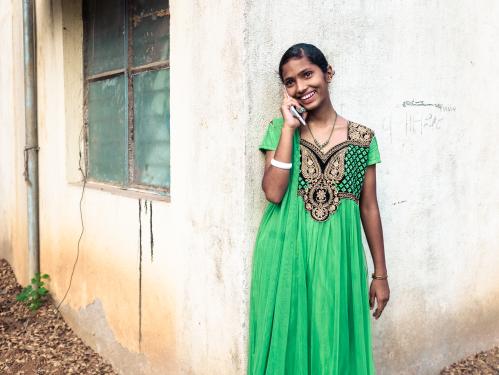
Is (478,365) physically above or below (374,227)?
below

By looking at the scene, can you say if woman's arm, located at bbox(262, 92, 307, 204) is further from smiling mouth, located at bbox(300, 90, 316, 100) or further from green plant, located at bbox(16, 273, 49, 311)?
green plant, located at bbox(16, 273, 49, 311)

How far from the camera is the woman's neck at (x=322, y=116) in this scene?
7.30 feet

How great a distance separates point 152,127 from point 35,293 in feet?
6.65

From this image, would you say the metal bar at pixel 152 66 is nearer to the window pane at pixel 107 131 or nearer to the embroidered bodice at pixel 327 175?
the window pane at pixel 107 131

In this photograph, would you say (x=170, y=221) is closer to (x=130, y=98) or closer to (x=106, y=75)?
(x=130, y=98)

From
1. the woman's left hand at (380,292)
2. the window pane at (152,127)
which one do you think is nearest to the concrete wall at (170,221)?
the window pane at (152,127)

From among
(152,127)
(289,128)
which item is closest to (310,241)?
(289,128)

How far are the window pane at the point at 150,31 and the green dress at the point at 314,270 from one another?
135cm

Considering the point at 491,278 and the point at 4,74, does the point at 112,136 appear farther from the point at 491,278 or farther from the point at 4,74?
the point at 491,278

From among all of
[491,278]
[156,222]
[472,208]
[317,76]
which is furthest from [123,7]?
[491,278]

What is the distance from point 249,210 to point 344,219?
39cm

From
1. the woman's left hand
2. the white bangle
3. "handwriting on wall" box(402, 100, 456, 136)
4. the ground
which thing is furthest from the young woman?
the ground

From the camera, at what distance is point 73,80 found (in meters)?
4.12

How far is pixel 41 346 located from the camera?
13.2 ft
